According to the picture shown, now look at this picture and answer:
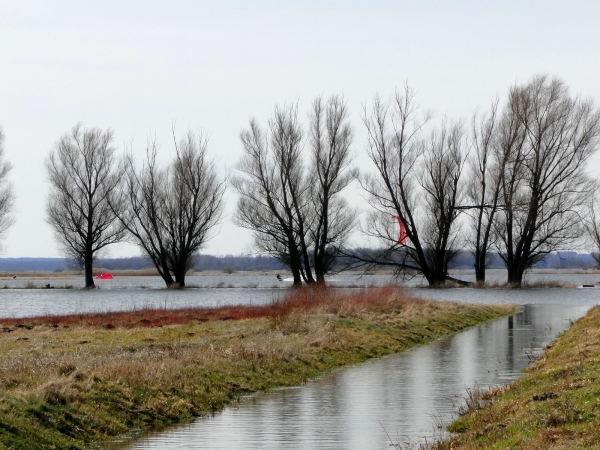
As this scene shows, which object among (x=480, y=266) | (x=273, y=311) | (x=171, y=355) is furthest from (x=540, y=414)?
(x=480, y=266)

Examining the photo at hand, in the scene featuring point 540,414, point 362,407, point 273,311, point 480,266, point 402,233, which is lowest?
point 362,407

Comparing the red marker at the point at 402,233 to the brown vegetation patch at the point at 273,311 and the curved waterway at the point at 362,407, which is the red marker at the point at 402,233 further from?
the curved waterway at the point at 362,407

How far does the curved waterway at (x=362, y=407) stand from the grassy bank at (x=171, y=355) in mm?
692

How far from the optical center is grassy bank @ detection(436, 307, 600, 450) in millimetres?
9406

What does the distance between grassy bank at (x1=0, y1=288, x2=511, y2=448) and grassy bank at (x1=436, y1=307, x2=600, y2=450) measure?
4825mm

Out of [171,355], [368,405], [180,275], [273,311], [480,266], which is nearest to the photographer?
[368,405]

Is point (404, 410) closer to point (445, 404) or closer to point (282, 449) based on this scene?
point (445, 404)

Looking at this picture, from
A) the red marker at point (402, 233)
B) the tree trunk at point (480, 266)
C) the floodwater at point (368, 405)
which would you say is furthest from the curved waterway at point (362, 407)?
the tree trunk at point (480, 266)

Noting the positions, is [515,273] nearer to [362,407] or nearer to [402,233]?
[402,233]

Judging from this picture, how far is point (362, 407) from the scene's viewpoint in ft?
48.7

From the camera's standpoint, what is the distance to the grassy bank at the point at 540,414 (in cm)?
941

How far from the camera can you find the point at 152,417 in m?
13.7

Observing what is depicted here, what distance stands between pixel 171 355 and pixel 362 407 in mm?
5292

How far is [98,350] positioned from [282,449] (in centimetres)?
956
